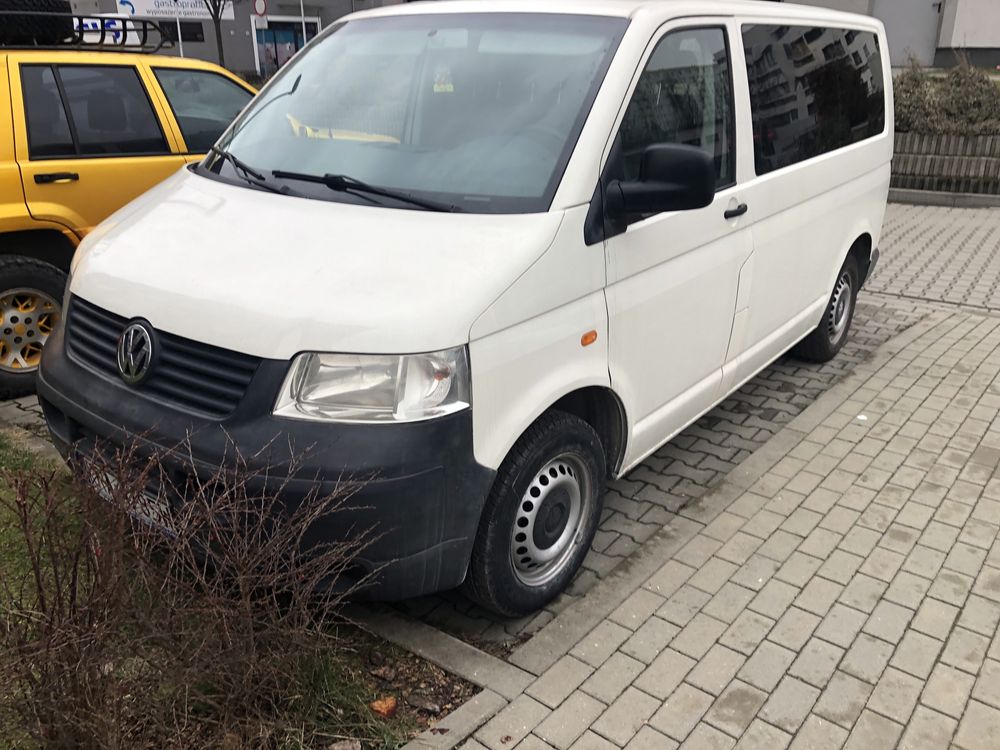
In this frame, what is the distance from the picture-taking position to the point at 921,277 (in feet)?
27.8

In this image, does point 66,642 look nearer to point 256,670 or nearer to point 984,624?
point 256,670

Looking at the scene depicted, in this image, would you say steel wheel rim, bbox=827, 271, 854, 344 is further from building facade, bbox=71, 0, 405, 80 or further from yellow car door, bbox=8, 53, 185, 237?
building facade, bbox=71, 0, 405, 80

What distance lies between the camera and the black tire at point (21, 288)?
4797 mm

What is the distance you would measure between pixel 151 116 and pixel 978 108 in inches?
440

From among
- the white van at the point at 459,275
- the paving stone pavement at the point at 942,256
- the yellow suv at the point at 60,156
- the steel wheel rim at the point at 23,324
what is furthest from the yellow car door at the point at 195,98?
the paving stone pavement at the point at 942,256

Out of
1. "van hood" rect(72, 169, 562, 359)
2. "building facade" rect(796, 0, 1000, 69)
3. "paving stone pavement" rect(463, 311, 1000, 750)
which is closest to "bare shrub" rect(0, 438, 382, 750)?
"van hood" rect(72, 169, 562, 359)

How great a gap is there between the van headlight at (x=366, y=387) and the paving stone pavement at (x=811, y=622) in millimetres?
1097

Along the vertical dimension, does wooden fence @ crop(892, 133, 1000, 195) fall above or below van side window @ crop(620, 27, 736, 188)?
below

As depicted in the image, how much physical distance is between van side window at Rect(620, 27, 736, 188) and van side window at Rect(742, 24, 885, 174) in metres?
0.27

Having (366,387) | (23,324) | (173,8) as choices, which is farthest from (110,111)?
(173,8)

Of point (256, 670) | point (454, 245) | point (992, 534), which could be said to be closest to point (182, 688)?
point (256, 670)

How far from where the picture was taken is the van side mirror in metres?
3.00

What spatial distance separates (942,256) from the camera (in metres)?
9.30

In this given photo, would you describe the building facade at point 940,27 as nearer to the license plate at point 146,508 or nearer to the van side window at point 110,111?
the van side window at point 110,111
